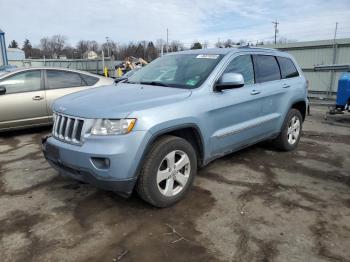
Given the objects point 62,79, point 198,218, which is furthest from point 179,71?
point 62,79

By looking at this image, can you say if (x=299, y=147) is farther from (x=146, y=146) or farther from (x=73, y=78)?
(x=73, y=78)

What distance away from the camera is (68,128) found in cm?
352

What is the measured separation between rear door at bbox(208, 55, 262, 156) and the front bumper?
1.20m

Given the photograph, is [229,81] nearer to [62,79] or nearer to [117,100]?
[117,100]

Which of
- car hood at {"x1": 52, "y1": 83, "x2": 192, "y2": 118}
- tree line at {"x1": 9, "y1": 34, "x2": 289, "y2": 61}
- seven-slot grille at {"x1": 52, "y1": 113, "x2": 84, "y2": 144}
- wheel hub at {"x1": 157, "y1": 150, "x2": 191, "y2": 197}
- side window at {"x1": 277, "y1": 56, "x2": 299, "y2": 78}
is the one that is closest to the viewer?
car hood at {"x1": 52, "y1": 83, "x2": 192, "y2": 118}

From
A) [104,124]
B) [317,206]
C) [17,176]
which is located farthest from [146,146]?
[17,176]

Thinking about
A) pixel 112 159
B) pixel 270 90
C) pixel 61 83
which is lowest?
pixel 112 159

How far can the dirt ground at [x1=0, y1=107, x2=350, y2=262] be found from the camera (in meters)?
2.93

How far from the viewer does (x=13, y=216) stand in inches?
141

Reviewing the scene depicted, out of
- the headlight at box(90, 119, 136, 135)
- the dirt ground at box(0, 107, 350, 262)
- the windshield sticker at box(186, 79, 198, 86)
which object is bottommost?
the dirt ground at box(0, 107, 350, 262)

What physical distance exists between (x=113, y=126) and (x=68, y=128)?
0.61m

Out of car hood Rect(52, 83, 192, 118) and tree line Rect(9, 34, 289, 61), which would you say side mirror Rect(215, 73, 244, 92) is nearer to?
car hood Rect(52, 83, 192, 118)

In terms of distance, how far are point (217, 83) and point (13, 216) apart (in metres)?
2.75

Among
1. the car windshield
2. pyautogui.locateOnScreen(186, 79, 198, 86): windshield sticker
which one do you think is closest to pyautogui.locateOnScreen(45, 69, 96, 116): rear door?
the car windshield
